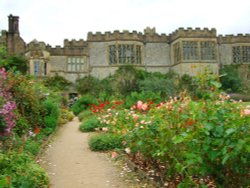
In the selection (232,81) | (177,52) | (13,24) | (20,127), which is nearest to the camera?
(20,127)

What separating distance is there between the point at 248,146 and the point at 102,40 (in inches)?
1182

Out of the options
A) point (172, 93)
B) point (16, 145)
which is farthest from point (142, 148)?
point (172, 93)

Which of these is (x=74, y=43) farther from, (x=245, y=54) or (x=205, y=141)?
(x=205, y=141)

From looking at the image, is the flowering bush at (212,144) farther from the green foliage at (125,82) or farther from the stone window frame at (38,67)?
the stone window frame at (38,67)

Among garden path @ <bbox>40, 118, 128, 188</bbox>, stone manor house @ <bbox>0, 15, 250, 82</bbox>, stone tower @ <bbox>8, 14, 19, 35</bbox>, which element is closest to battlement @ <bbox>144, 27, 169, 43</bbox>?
stone manor house @ <bbox>0, 15, 250, 82</bbox>

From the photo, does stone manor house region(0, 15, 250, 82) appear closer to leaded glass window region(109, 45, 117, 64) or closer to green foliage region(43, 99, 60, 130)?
leaded glass window region(109, 45, 117, 64)

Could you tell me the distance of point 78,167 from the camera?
7.09 m

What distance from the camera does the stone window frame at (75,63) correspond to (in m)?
32.2

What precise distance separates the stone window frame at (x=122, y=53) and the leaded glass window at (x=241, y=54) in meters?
9.84

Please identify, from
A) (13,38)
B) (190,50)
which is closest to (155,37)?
(190,50)

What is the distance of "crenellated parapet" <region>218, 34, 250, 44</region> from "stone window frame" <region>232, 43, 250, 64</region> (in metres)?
0.43

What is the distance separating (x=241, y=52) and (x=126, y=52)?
11477 mm

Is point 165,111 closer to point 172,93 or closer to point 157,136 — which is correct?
point 157,136

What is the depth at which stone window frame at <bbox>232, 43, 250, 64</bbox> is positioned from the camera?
110ft
